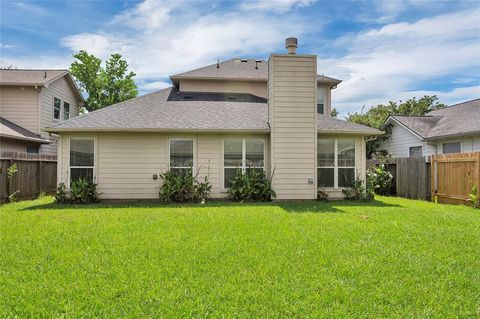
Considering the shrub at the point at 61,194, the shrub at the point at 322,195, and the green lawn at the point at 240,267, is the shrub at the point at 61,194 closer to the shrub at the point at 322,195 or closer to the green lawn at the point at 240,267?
the green lawn at the point at 240,267

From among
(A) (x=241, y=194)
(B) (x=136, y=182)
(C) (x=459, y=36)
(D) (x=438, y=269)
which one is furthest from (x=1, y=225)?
(C) (x=459, y=36)

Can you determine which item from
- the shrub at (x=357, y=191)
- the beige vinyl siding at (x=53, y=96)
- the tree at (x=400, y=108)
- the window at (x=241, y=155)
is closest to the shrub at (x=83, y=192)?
the window at (x=241, y=155)

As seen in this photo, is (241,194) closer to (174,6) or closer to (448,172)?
(174,6)

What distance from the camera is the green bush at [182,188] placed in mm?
10805

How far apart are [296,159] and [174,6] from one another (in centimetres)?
593

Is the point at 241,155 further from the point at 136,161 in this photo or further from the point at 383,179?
the point at 383,179

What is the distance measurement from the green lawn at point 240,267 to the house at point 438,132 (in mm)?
8925

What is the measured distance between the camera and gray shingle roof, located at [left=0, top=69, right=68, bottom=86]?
1636 cm

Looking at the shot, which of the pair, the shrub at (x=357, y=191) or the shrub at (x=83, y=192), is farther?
the shrub at (x=357, y=191)

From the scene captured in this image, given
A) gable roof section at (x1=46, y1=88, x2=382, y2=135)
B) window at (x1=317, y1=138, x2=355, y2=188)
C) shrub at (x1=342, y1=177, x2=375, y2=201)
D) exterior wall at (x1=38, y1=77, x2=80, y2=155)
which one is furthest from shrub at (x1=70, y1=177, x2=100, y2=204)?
shrub at (x1=342, y1=177, x2=375, y2=201)

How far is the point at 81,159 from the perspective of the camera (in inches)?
440

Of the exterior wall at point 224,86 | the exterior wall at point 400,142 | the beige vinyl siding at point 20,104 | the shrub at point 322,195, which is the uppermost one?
the exterior wall at point 224,86

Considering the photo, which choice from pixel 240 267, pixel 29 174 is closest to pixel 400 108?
pixel 29 174

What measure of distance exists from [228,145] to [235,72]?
6586mm
